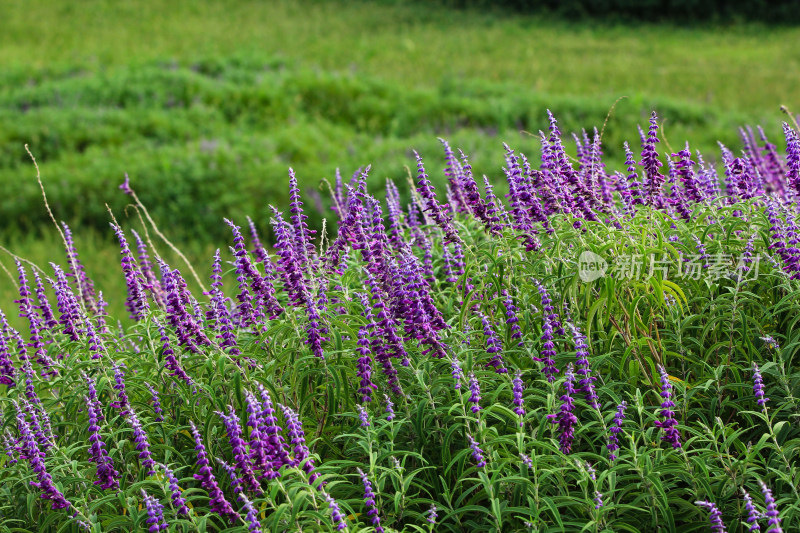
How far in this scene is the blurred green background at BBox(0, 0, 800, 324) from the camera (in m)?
11.8

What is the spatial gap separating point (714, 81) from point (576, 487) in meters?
18.2

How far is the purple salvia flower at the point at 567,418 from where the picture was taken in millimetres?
2742

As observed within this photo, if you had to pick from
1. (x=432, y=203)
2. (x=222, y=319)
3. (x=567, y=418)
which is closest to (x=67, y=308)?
(x=222, y=319)

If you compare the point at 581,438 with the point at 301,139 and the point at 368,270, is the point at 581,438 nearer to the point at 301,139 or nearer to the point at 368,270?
the point at 368,270

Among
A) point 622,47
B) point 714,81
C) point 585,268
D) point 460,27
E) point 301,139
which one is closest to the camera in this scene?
point 585,268

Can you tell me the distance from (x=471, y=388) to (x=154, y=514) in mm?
1082

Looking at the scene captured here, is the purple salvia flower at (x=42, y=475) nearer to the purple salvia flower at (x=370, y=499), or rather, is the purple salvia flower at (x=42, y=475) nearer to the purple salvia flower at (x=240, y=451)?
the purple salvia flower at (x=240, y=451)

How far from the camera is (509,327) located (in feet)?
11.0

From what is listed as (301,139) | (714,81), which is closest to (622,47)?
(714,81)

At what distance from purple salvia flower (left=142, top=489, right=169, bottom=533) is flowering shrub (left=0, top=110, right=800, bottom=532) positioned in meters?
0.01

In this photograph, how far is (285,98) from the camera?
16.5m

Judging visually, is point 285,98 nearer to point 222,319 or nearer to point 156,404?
point 222,319

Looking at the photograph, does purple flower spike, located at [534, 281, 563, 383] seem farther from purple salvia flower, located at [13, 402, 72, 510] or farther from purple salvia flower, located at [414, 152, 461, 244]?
purple salvia flower, located at [13, 402, 72, 510]

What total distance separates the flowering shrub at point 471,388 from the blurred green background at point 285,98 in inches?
115
